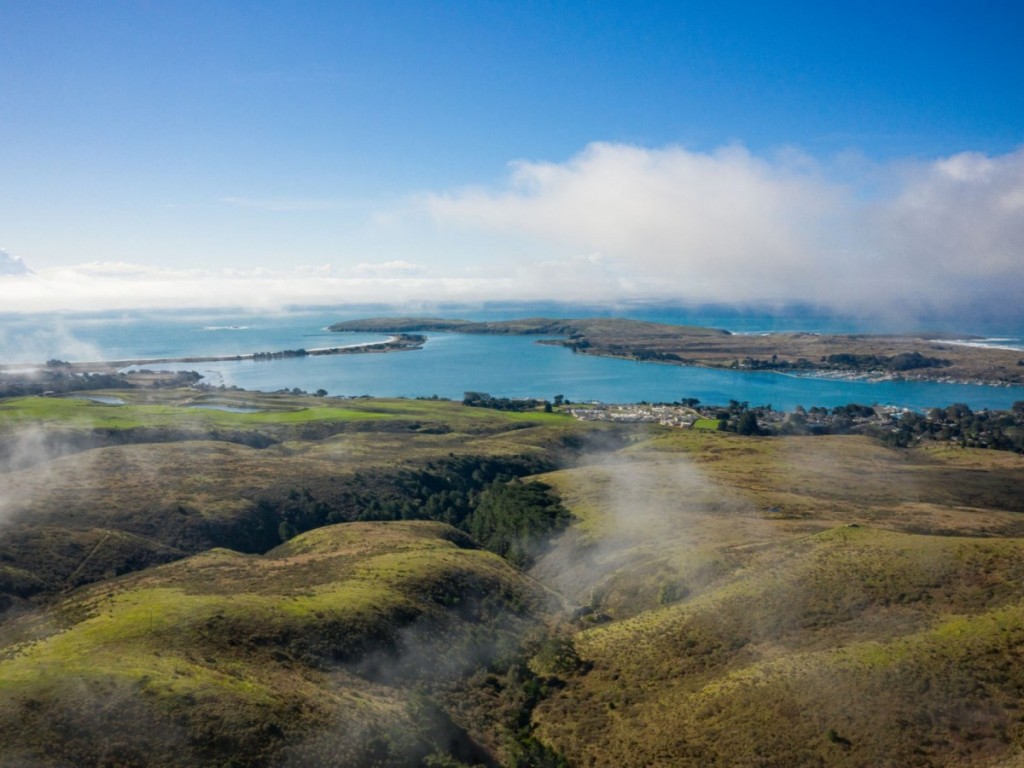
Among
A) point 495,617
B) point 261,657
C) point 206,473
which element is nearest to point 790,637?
point 495,617

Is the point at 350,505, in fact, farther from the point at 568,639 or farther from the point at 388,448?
the point at 568,639

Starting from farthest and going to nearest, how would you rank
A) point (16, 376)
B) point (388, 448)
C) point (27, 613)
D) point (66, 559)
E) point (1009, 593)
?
point (16, 376)
point (388, 448)
point (66, 559)
point (27, 613)
point (1009, 593)

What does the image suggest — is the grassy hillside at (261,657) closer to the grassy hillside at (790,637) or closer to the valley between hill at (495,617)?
the valley between hill at (495,617)

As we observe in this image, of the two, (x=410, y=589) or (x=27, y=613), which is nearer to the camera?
(x=27, y=613)

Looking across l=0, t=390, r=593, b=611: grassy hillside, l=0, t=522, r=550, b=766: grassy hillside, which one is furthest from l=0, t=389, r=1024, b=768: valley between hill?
l=0, t=390, r=593, b=611: grassy hillside

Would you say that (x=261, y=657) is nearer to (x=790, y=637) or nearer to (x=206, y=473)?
(x=790, y=637)

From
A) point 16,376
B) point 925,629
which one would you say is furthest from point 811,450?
point 16,376
